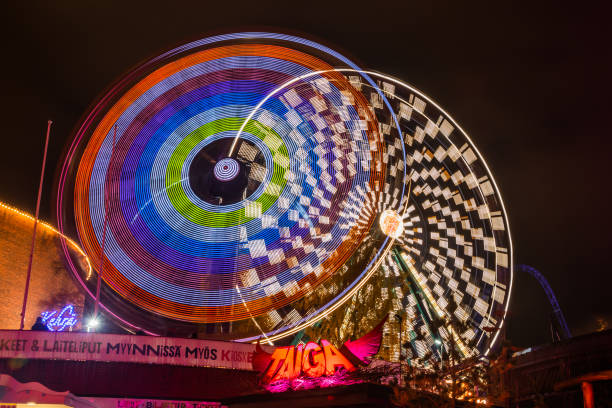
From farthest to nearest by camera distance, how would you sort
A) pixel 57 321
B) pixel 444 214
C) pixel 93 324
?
pixel 57 321
pixel 444 214
pixel 93 324

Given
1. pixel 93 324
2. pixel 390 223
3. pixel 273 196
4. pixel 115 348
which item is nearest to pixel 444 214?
pixel 390 223

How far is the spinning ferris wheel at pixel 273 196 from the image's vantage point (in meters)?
20.8

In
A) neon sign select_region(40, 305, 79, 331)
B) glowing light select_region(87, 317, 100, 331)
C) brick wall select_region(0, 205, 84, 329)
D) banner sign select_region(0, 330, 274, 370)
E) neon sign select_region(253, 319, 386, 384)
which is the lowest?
neon sign select_region(253, 319, 386, 384)

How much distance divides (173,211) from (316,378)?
9975 mm

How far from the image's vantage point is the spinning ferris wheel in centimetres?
2084

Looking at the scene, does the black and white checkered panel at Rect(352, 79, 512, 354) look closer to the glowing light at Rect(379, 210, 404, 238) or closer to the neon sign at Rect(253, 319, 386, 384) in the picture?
the glowing light at Rect(379, 210, 404, 238)

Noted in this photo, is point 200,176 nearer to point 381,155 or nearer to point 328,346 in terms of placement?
point 381,155

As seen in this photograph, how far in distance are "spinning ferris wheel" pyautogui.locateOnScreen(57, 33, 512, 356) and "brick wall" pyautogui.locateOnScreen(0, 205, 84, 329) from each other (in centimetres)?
658

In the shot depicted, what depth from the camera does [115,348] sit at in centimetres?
1788

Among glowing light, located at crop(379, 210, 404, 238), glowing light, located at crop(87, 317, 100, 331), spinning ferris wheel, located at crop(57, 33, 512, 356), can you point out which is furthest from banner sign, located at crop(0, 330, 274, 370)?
glowing light, located at crop(379, 210, 404, 238)

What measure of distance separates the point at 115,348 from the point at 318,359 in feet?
22.0

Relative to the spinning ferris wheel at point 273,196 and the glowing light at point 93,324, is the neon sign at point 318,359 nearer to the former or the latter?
the spinning ferris wheel at point 273,196

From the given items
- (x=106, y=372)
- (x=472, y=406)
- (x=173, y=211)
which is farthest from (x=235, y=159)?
(x=472, y=406)

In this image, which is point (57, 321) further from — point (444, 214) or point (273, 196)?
point (444, 214)
